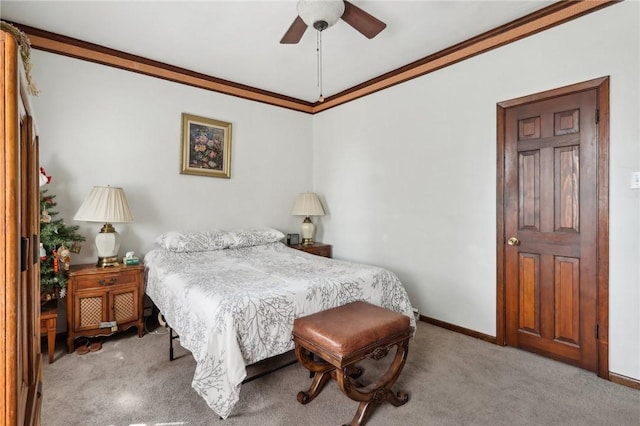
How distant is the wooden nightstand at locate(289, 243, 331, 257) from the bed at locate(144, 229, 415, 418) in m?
0.74

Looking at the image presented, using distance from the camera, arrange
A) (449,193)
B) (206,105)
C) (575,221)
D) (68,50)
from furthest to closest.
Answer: (206,105)
(449,193)
(68,50)
(575,221)

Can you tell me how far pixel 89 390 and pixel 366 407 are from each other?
176 centimetres

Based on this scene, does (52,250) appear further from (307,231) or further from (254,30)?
(307,231)

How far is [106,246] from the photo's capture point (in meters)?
2.89

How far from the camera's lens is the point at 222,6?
8.01ft

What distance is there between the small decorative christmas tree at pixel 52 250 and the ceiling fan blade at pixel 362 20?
2690mm

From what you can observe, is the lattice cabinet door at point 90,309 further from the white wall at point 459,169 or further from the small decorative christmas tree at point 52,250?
the white wall at point 459,169

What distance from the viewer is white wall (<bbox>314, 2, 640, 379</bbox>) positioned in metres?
2.19

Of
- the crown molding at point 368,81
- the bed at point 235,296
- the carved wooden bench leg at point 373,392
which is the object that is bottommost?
the carved wooden bench leg at point 373,392

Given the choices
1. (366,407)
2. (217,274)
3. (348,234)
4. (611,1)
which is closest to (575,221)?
(611,1)

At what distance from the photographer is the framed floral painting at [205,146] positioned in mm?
3652

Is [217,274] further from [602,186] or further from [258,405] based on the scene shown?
[602,186]

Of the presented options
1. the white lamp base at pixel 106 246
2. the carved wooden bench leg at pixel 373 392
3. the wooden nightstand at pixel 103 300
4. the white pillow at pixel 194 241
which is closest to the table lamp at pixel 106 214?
the white lamp base at pixel 106 246

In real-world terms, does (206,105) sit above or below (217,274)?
above
